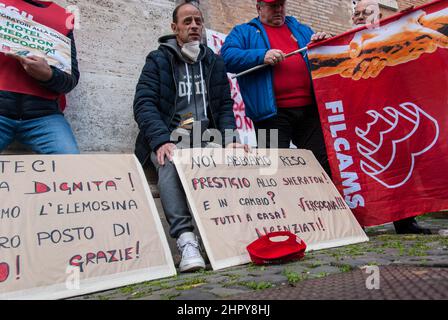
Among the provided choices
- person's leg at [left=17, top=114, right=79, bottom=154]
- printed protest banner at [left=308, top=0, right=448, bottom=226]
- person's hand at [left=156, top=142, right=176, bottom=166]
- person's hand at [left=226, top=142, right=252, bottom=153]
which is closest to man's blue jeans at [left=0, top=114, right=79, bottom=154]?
person's leg at [left=17, top=114, right=79, bottom=154]

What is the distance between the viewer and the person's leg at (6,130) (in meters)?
3.05

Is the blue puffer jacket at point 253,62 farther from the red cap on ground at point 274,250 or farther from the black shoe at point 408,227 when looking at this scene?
the black shoe at point 408,227

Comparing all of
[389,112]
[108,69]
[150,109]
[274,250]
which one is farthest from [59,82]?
[389,112]

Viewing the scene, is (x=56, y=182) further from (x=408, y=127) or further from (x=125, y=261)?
(x=408, y=127)

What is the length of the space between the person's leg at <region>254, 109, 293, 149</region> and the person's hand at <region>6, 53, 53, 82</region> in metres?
1.77

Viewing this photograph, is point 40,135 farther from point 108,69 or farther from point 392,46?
point 392,46

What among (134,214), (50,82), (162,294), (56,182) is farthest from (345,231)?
(50,82)

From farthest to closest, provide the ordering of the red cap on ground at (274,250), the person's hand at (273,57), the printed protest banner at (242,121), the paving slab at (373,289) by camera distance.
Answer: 1. the printed protest banner at (242,121)
2. the person's hand at (273,57)
3. the red cap on ground at (274,250)
4. the paving slab at (373,289)

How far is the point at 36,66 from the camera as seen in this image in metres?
3.02

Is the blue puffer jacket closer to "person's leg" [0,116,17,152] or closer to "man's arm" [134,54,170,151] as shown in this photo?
"man's arm" [134,54,170,151]

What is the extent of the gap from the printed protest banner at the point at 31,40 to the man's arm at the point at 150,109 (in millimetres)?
570

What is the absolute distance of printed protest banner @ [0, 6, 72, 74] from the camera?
10.1 ft

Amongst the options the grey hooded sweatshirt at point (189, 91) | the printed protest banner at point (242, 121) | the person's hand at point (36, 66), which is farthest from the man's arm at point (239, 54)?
the person's hand at point (36, 66)
